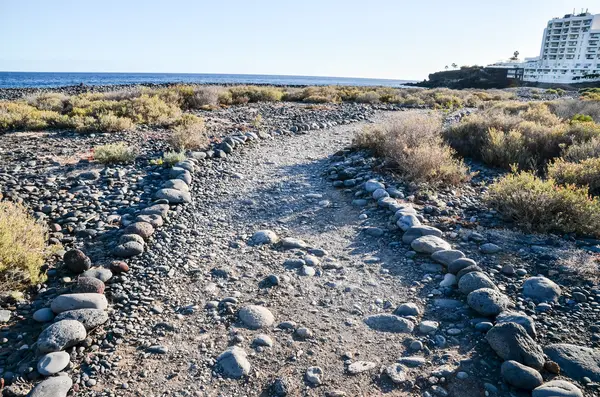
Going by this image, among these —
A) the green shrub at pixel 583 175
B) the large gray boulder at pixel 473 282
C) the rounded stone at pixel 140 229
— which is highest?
the green shrub at pixel 583 175

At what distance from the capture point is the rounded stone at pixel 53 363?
8.95ft

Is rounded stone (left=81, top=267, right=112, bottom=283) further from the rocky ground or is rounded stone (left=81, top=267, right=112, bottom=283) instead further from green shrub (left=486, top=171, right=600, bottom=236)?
green shrub (left=486, top=171, right=600, bottom=236)

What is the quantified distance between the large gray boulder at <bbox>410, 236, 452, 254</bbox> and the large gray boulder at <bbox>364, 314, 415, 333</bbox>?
1412mm

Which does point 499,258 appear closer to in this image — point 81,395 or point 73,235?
point 81,395

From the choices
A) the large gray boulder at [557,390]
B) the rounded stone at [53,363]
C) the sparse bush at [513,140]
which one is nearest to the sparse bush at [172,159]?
the rounded stone at [53,363]

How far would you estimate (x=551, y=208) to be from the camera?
5246 mm

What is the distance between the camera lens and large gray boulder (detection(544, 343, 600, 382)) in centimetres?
276

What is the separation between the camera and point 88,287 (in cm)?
365

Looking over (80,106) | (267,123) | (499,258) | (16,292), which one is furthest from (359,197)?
(80,106)

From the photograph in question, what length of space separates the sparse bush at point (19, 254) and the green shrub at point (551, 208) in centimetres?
600

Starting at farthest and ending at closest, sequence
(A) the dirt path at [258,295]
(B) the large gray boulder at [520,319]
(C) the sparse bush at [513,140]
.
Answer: (C) the sparse bush at [513,140] < (B) the large gray boulder at [520,319] < (A) the dirt path at [258,295]

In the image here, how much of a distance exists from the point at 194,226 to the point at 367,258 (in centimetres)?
252

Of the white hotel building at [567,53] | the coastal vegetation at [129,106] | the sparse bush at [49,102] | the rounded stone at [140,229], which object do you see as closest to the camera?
the rounded stone at [140,229]

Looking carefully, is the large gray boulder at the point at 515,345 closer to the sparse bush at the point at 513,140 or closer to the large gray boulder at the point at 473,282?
the large gray boulder at the point at 473,282
